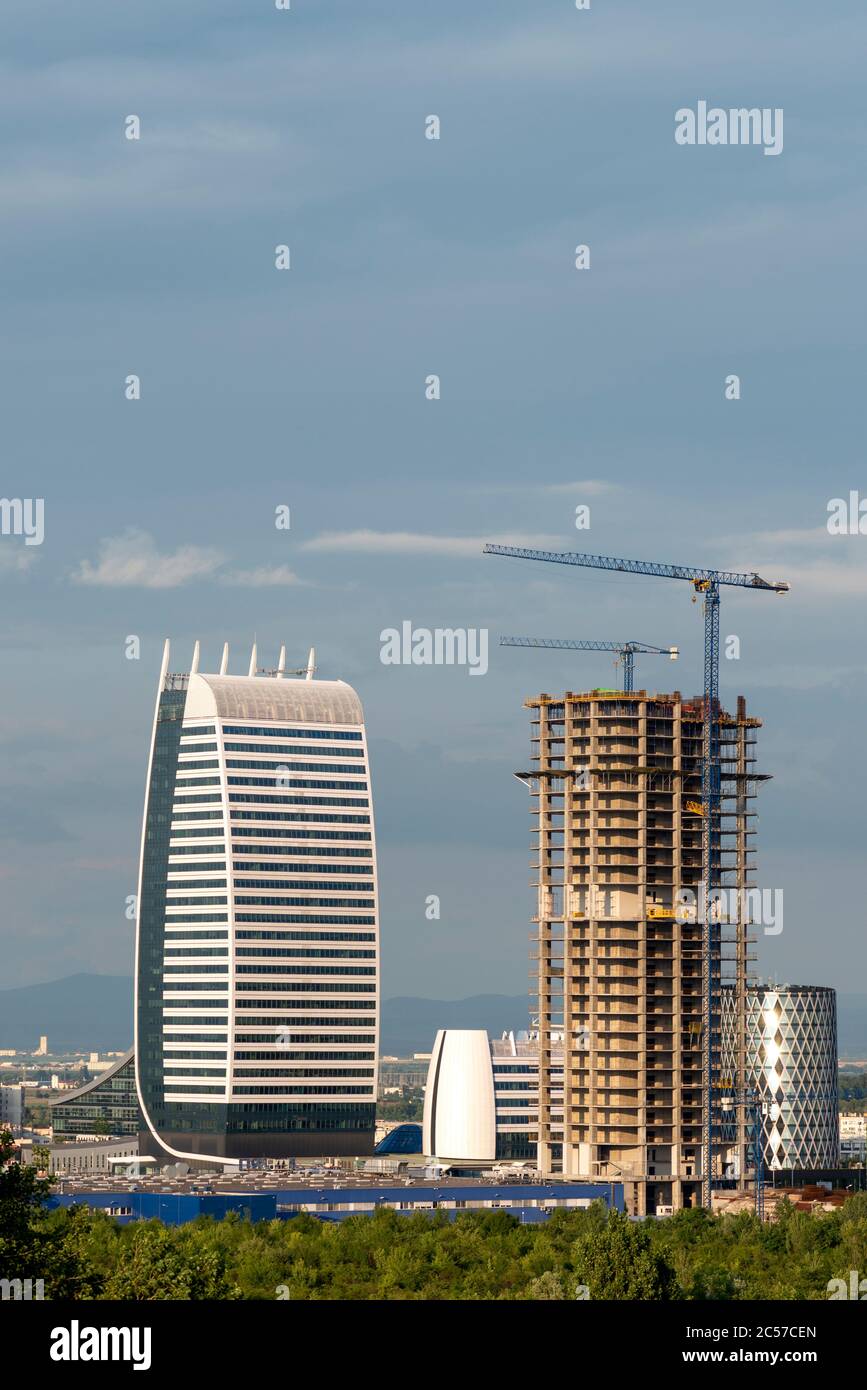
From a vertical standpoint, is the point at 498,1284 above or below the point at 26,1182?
below

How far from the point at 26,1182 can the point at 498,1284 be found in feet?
284

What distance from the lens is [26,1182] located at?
101 m
